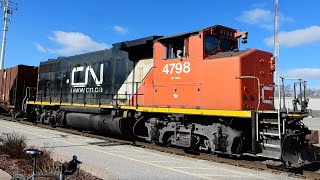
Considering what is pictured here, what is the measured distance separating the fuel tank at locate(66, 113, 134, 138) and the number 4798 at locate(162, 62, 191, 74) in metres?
2.99

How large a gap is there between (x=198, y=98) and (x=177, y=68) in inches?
51.0

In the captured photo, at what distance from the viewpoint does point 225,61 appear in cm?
939

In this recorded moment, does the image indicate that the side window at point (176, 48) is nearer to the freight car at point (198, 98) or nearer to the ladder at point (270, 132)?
the freight car at point (198, 98)

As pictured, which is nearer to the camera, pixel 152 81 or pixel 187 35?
pixel 187 35

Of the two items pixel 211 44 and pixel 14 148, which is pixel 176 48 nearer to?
pixel 211 44

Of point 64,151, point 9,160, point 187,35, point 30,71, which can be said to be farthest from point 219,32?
point 30,71

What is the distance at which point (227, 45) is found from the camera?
10664 millimetres

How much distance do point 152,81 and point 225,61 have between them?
324 cm

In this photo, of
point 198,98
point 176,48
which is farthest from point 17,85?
point 198,98

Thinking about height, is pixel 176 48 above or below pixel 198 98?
above

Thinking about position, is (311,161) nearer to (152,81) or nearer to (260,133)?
(260,133)

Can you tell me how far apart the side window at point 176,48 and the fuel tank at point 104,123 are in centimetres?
343

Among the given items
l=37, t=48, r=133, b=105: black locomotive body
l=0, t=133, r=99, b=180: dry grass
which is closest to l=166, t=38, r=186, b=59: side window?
l=37, t=48, r=133, b=105: black locomotive body

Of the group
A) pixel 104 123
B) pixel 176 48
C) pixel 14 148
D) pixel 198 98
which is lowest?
pixel 14 148
